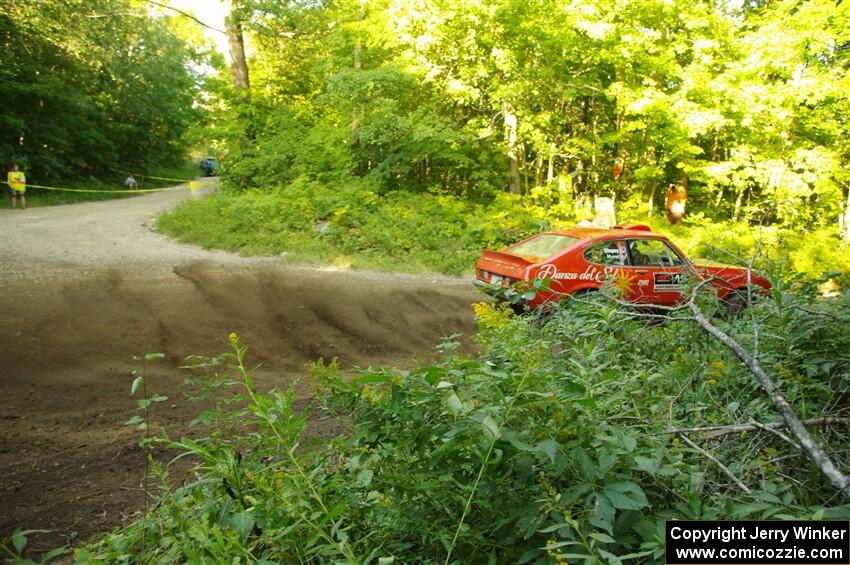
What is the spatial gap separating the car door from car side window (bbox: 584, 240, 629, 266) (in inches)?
4.7

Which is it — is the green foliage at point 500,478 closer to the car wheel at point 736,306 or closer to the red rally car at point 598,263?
the car wheel at point 736,306

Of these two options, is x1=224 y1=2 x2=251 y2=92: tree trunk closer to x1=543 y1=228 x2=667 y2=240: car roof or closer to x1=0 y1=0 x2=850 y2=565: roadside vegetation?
x1=0 y1=0 x2=850 y2=565: roadside vegetation

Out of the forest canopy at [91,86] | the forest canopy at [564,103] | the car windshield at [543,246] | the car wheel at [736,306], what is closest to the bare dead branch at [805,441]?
the car wheel at [736,306]

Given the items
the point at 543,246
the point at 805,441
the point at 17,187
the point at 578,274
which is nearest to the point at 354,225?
the point at 543,246

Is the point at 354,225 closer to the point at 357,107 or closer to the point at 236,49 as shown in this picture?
the point at 357,107

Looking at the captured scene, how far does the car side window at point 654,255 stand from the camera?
7328 mm

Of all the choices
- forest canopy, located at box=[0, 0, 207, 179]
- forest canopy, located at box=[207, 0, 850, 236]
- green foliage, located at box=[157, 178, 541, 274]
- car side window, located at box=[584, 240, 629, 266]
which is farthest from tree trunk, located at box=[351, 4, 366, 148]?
car side window, located at box=[584, 240, 629, 266]

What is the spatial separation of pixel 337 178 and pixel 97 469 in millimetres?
14070

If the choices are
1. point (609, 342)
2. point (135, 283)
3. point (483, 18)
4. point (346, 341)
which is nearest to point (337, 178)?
point (483, 18)

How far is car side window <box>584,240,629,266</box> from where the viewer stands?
7.61m

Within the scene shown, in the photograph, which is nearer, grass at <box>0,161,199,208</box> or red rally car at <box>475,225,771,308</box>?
red rally car at <box>475,225,771,308</box>

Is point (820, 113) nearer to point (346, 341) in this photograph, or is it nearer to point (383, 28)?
point (383, 28)

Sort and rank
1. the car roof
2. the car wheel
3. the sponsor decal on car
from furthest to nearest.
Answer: the car roof, the sponsor decal on car, the car wheel

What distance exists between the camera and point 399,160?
17.2 meters
